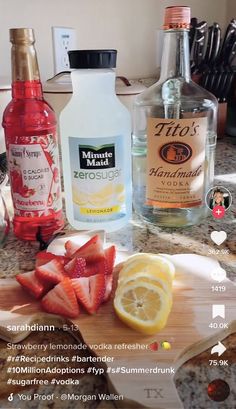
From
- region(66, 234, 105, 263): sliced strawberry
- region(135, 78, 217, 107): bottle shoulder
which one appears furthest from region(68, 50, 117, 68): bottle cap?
region(66, 234, 105, 263): sliced strawberry

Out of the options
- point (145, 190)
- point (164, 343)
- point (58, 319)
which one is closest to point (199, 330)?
point (164, 343)

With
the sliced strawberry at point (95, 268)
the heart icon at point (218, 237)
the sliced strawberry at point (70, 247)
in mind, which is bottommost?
the heart icon at point (218, 237)

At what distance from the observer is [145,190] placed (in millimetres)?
652

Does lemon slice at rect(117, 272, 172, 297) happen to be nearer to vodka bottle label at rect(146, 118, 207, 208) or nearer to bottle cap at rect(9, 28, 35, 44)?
vodka bottle label at rect(146, 118, 207, 208)

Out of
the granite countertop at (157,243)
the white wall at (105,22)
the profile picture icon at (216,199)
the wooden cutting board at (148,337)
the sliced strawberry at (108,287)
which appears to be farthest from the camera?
the white wall at (105,22)

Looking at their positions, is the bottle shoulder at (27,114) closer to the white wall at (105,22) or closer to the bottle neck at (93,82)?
the bottle neck at (93,82)

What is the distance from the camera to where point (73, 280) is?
1.45 feet

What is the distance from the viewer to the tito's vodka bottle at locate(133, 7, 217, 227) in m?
0.59

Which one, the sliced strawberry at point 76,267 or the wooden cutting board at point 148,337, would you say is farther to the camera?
the sliced strawberry at point 76,267

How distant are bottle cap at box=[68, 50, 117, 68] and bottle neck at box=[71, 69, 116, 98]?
0.02m

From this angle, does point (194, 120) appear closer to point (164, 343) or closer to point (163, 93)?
point (163, 93)

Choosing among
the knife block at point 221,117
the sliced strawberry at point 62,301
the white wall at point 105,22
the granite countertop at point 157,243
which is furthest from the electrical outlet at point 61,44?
the sliced strawberry at point 62,301

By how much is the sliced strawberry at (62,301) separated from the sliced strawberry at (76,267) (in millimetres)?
28

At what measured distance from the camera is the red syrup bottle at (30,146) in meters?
0.56
